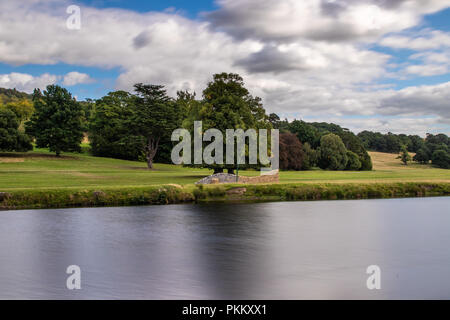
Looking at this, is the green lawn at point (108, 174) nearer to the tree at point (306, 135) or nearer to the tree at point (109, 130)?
the tree at point (109, 130)

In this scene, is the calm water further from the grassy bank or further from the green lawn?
the green lawn

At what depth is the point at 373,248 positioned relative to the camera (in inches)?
713

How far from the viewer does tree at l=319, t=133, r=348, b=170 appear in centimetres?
8850

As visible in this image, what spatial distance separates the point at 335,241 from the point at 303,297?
8353 millimetres

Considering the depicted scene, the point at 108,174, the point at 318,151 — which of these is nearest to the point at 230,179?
the point at 108,174

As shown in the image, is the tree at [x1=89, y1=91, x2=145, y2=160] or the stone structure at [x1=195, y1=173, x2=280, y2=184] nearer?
the stone structure at [x1=195, y1=173, x2=280, y2=184]

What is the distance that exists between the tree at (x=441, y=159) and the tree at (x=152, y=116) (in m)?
70.9

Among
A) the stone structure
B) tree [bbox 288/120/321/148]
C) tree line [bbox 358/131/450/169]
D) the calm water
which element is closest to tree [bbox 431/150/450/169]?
tree line [bbox 358/131/450/169]

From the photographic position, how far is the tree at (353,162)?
92250 mm

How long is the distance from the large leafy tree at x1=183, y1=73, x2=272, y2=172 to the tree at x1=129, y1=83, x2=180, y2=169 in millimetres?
16784

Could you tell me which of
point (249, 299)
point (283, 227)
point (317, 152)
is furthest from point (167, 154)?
point (249, 299)

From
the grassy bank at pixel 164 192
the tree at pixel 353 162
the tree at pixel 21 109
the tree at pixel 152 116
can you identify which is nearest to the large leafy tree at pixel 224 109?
the grassy bank at pixel 164 192

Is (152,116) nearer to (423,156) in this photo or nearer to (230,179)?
(230,179)
